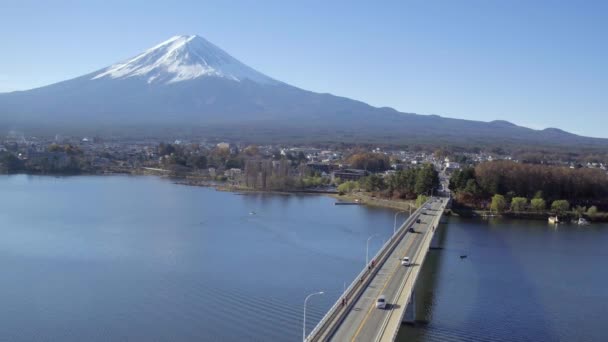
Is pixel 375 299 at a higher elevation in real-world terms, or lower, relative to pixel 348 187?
higher

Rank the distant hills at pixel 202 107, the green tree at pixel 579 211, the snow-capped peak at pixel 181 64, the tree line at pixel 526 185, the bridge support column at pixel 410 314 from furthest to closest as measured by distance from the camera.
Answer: the snow-capped peak at pixel 181 64 < the distant hills at pixel 202 107 < the tree line at pixel 526 185 < the green tree at pixel 579 211 < the bridge support column at pixel 410 314

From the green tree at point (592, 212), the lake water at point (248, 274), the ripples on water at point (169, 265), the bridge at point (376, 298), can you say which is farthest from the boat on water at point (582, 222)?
the bridge at point (376, 298)

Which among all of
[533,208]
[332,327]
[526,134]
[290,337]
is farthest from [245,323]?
[526,134]

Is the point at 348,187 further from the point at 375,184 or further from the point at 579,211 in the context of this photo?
the point at 579,211

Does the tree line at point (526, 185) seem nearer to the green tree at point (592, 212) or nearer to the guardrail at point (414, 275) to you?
the green tree at point (592, 212)

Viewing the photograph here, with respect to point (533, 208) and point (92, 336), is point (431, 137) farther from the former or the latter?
point (92, 336)

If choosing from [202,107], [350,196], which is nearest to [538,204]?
[350,196]
